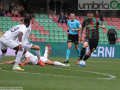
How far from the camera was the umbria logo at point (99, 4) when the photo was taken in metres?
27.4

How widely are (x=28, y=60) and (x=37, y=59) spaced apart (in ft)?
1.26

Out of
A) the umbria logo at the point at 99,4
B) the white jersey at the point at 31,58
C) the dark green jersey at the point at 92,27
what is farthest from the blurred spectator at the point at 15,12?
the white jersey at the point at 31,58

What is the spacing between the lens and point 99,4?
1093 inches

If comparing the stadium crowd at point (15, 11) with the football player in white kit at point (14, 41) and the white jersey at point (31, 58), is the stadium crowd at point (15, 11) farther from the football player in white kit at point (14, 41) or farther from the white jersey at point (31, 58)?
the football player in white kit at point (14, 41)

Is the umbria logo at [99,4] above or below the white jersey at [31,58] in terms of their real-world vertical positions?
above

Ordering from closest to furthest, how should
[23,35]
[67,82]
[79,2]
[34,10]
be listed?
[67,82]
[23,35]
[34,10]
[79,2]

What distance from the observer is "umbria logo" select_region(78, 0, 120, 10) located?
27375 mm

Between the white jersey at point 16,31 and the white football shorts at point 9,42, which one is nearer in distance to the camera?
the white jersey at point 16,31

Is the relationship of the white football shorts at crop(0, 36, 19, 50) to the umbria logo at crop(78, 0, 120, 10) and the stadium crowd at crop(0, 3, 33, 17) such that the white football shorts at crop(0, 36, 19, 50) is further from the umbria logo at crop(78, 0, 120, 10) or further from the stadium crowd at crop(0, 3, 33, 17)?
the umbria logo at crop(78, 0, 120, 10)

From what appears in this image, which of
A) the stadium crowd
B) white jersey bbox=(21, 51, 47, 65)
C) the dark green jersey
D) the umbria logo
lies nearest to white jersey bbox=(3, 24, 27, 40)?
white jersey bbox=(21, 51, 47, 65)

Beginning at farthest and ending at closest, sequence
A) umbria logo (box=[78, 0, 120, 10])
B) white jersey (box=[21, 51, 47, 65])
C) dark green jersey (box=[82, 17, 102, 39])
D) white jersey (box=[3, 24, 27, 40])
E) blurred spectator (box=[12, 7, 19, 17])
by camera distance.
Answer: umbria logo (box=[78, 0, 120, 10]) < blurred spectator (box=[12, 7, 19, 17]) < dark green jersey (box=[82, 17, 102, 39]) < white jersey (box=[21, 51, 47, 65]) < white jersey (box=[3, 24, 27, 40])

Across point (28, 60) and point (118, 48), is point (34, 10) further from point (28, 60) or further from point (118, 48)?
point (28, 60)

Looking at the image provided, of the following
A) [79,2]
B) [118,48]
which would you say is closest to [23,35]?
[118,48]

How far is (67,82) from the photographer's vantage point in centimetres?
700
